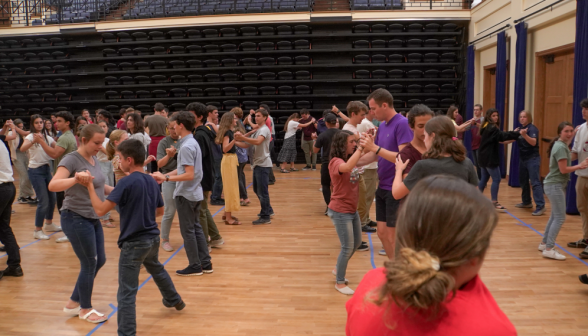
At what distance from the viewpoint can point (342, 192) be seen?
356 cm

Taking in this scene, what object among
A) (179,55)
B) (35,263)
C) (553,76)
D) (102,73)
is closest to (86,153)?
(35,263)

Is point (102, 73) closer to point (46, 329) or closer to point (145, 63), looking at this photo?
point (145, 63)

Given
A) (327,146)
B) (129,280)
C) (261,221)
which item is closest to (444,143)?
(129,280)

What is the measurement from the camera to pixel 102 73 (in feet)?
41.4

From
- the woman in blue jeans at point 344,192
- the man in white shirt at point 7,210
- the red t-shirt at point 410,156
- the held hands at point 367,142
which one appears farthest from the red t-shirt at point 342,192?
the man in white shirt at point 7,210

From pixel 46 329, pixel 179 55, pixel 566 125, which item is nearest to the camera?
pixel 46 329

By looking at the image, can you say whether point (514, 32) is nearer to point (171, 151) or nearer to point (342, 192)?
point (342, 192)

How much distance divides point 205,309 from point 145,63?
34.0ft

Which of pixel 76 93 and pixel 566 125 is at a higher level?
pixel 76 93

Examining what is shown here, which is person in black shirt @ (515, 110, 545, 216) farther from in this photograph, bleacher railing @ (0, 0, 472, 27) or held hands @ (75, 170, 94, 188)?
bleacher railing @ (0, 0, 472, 27)

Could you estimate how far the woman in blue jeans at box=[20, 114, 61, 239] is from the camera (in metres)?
5.43

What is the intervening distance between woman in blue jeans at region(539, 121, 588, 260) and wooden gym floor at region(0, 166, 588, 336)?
21cm

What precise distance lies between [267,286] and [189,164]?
1.29 metres

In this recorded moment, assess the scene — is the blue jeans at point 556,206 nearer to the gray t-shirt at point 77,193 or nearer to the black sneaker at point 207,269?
the black sneaker at point 207,269
